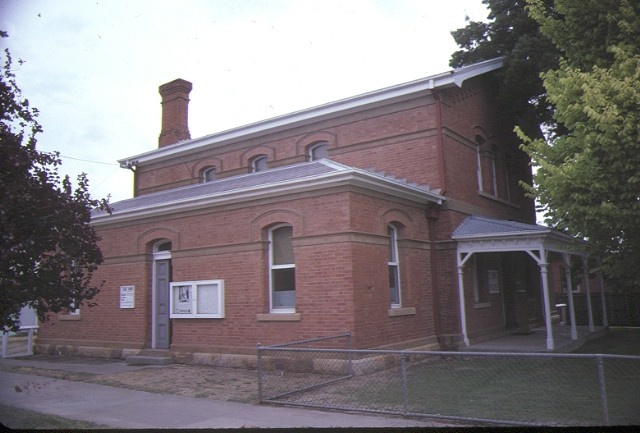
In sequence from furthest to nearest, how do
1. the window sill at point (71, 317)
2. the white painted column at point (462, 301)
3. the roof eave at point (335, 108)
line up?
the window sill at point (71, 317) → the roof eave at point (335, 108) → the white painted column at point (462, 301)

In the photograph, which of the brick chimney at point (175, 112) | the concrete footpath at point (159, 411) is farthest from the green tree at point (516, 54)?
the concrete footpath at point (159, 411)

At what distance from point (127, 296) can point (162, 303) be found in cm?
105

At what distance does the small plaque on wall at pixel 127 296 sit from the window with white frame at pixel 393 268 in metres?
7.05

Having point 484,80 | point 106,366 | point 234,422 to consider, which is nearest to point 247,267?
point 106,366

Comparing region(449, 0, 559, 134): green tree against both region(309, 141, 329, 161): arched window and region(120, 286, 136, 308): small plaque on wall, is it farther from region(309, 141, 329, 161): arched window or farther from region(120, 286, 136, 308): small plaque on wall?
region(120, 286, 136, 308): small plaque on wall

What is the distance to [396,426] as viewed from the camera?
7.07 metres

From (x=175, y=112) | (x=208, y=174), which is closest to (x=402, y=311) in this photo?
(x=208, y=174)

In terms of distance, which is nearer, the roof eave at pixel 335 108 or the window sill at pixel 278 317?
the window sill at pixel 278 317

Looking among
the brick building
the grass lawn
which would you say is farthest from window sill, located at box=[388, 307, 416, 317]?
the grass lawn

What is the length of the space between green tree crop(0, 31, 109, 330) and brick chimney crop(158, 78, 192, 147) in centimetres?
1585

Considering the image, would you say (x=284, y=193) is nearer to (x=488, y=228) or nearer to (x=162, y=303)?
(x=162, y=303)

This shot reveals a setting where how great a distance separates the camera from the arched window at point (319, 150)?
17297mm

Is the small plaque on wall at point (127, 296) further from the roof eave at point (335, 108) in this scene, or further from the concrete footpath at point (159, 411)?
the roof eave at point (335, 108)

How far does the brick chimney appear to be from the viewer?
74.0ft
